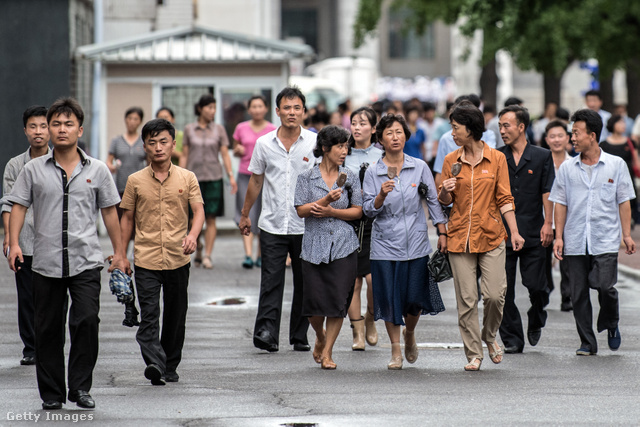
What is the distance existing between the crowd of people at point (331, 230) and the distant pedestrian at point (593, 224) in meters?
0.01

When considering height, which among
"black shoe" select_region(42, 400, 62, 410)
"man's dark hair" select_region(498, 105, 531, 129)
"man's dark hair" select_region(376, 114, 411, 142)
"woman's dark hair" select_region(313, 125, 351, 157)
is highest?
"man's dark hair" select_region(498, 105, 531, 129)

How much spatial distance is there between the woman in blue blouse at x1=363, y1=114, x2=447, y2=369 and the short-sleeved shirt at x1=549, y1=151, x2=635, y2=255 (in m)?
1.24

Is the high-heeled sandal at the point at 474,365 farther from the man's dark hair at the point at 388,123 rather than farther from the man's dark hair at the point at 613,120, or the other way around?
the man's dark hair at the point at 613,120

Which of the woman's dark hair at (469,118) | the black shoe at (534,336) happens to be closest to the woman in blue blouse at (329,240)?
the woman's dark hair at (469,118)

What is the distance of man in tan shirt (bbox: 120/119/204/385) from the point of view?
820 centimetres

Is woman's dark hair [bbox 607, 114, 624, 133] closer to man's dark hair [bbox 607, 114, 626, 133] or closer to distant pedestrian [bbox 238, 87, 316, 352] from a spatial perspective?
man's dark hair [bbox 607, 114, 626, 133]

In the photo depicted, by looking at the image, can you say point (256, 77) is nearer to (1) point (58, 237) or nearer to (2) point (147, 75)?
(2) point (147, 75)

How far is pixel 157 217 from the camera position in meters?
8.27

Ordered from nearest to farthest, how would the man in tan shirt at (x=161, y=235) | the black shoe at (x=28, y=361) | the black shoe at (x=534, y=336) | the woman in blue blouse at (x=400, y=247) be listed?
1. the man in tan shirt at (x=161, y=235)
2. the woman in blue blouse at (x=400, y=247)
3. the black shoe at (x=28, y=361)
4. the black shoe at (x=534, y=336)

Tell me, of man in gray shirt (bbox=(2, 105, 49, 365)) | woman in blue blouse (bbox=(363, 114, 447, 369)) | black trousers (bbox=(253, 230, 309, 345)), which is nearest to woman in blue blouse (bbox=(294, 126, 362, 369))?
woman in blue blouse (bbox=(363, 114, 447, 369))

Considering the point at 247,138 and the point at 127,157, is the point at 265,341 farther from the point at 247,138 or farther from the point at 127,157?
the point at 127,157

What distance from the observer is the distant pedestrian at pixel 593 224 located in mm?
9586

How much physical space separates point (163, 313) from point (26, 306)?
56.0 inches

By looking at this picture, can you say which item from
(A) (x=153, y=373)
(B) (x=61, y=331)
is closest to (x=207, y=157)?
(A) (x=153, y=373)
